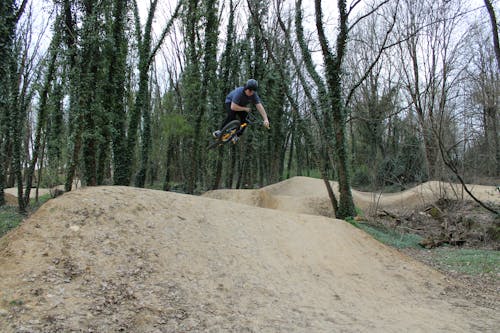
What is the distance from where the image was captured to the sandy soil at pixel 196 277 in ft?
12.2

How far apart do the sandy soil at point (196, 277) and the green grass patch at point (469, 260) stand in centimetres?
88

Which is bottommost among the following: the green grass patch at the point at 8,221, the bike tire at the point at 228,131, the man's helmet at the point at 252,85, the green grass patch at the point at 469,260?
the green grass patch at the point at 469,260

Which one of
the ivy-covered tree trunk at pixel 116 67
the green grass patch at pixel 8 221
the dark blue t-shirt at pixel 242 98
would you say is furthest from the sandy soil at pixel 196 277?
the ivy-covered tree trunk at pixel 116 67

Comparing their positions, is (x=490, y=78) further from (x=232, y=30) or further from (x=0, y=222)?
(x=0, y=222)

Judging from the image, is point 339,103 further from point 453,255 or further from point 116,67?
point 116,67

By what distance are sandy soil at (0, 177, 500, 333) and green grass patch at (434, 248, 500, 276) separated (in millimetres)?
878

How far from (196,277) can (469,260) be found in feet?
21.1

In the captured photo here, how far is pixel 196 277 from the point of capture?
4836 millimetres

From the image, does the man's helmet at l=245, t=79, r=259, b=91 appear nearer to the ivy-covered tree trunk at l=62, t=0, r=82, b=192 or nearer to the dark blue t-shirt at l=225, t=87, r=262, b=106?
the dark blue t-shirt at l=225, t=87, r=262, b=106

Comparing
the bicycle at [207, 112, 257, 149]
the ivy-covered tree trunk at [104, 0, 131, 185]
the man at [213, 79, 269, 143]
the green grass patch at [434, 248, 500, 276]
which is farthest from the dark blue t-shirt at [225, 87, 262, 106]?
the green grass patch at [434, 248, 500, 276]

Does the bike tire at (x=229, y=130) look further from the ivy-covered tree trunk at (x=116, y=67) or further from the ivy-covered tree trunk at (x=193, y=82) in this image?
the ivy-covered tree trunk at (x=193, y=82)

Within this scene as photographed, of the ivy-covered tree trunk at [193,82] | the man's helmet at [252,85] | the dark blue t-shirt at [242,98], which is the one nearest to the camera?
the man's helmet at [252,85]

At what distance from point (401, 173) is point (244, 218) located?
56.4 ft

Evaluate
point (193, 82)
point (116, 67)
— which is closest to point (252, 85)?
point (116, 67)
